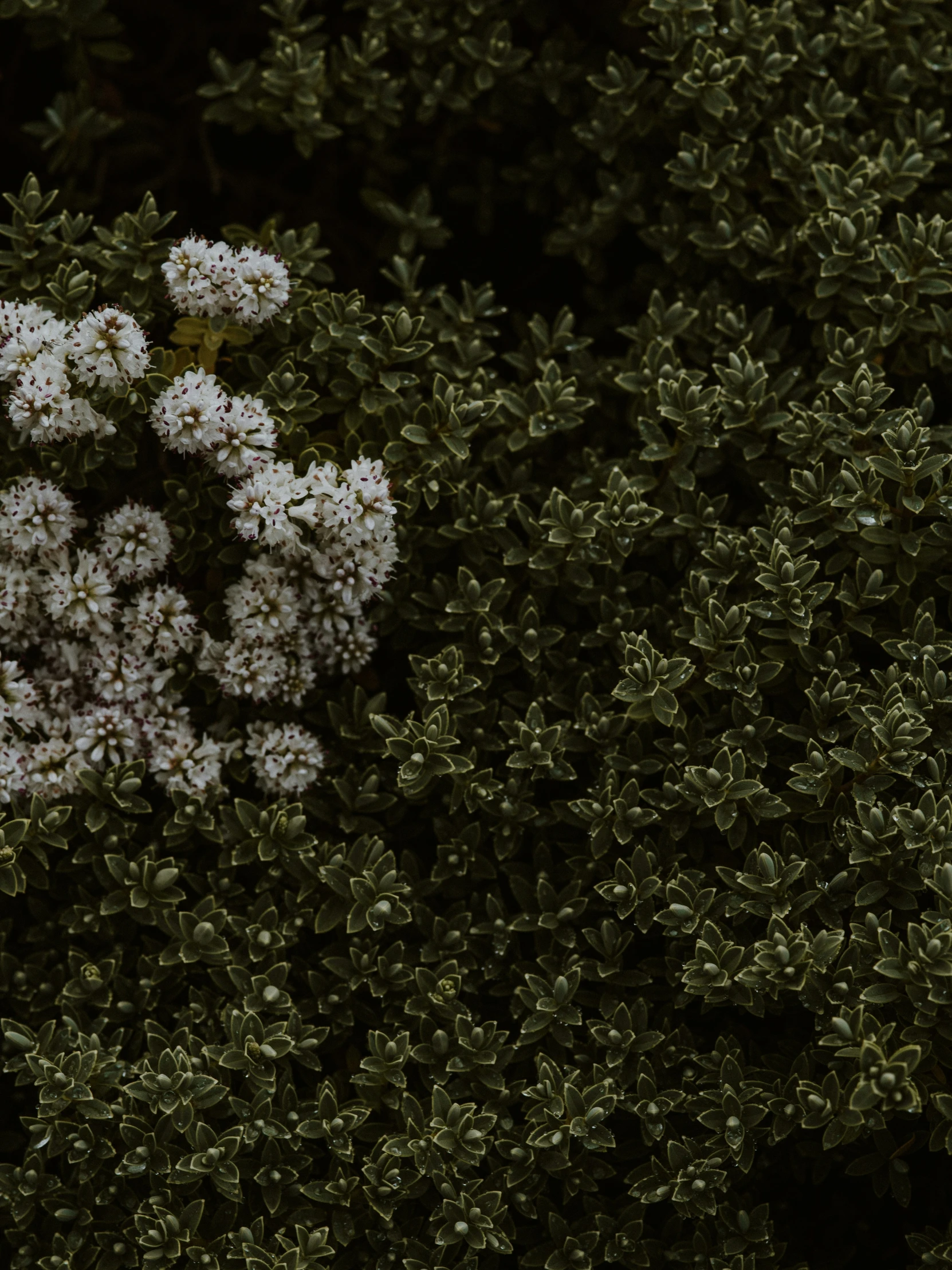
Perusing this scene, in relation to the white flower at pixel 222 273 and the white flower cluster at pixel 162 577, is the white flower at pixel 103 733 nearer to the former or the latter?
the white flower cluster at pixel 162 577

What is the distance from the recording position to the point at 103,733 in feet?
10.2

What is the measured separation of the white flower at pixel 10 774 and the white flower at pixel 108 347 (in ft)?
3.30

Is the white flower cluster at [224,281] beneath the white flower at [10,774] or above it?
above

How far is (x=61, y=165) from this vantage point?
4.08 m

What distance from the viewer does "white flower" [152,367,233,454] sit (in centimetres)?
289

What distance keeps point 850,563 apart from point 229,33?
10.7 ft

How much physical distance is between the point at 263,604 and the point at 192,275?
0.88 metres

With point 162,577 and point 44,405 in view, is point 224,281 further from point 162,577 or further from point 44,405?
point 162,577

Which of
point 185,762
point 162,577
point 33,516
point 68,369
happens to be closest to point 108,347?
point 68,369

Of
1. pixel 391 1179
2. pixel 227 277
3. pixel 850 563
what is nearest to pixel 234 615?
pixel 227 277

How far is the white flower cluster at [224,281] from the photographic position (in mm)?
2967

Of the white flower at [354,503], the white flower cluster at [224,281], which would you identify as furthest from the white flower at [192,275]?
A: the white flower at [354,503]

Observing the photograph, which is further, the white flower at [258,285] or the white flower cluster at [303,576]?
the white flower at [258,285]

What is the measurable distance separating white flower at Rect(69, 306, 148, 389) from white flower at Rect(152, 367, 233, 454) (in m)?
0.11
